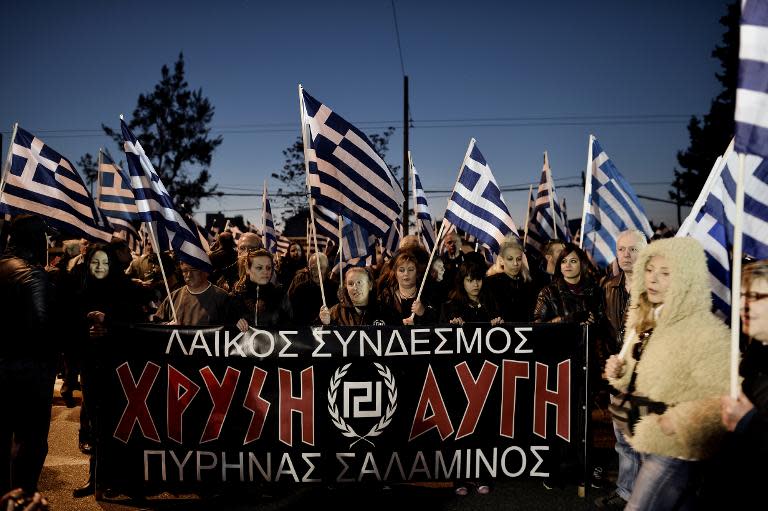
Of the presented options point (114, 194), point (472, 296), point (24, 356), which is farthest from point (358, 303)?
point (114, 194)

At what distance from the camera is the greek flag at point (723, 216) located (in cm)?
327

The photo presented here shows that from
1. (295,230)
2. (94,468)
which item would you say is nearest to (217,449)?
(94,468)

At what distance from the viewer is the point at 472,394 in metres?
4.55

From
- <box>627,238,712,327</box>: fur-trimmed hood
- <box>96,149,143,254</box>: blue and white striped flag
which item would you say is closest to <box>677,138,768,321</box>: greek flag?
<box>627,238,712,327</box>: fur-trimmed hood

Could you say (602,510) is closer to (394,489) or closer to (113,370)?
(394,489)

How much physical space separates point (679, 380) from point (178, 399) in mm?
3393

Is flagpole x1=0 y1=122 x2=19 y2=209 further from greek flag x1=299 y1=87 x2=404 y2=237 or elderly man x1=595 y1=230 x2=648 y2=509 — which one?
elderly man x1=595 y1=230 x2=648 y2=509

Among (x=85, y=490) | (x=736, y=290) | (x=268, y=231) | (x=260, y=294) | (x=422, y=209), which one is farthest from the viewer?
(x=268, y=231)

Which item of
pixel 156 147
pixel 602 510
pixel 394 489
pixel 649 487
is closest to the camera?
pixel 649 487

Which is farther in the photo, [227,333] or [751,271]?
[227,333]

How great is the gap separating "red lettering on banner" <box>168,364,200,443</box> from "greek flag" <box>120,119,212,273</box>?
4.46 feet

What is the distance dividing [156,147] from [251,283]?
43607 millimetres

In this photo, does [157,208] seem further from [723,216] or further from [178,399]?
[723,216]

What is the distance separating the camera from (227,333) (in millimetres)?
4500
